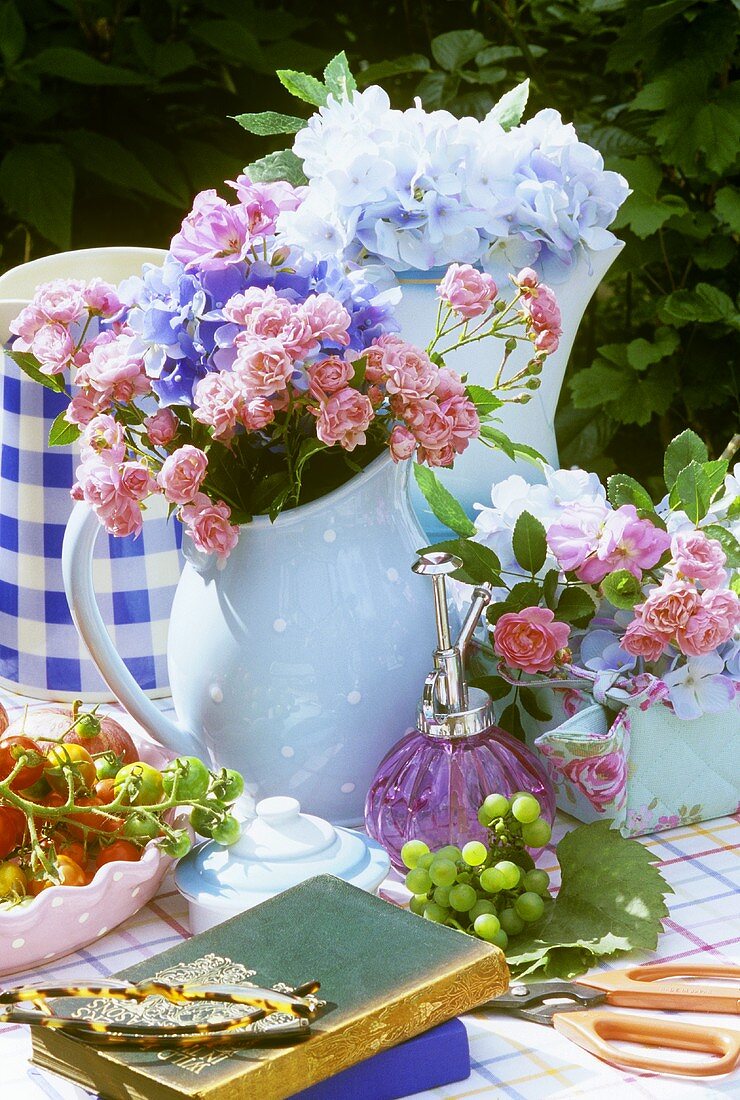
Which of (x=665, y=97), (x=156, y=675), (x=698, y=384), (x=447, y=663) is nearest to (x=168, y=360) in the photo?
(x=447, y=663)

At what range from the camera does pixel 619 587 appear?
2.56 feet

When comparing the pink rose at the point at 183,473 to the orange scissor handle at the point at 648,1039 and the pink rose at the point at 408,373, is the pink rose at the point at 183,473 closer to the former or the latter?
the pink rose at the point at 408,373

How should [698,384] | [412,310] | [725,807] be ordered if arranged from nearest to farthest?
[725,807]
[412,310]
[698,384]

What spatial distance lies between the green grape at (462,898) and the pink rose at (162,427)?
0.92ft

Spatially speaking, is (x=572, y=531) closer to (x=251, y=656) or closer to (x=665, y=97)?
(x=251, y=656)

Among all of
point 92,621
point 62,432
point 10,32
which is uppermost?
point 10,32

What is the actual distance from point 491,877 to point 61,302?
0.38 metres

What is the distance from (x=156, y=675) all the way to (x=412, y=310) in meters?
0.32

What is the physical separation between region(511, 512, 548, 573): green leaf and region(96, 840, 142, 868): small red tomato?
274mm

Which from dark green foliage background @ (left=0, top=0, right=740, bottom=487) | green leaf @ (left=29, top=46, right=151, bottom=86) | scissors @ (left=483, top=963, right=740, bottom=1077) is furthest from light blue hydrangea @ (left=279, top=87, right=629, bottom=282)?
green leaf @ (left=29, top=46, right=151, bottom=86)

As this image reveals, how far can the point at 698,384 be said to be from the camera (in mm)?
2064

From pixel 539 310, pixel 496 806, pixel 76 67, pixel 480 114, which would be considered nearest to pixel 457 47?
pixel 480 114

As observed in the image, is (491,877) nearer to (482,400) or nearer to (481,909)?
(481,909)

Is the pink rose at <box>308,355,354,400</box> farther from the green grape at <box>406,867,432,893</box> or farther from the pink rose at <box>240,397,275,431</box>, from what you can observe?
the green grape at <box>406,867,432,893</box>
